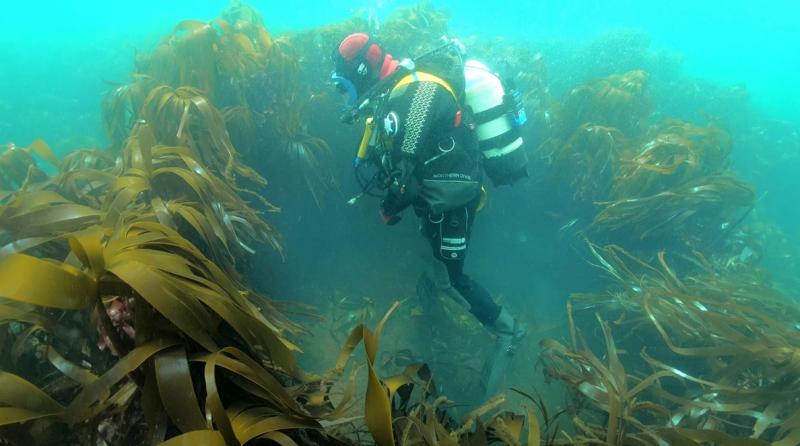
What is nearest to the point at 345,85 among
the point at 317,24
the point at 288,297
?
the point at 288,297

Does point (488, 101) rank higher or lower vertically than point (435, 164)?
higher

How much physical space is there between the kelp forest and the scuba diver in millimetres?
1003

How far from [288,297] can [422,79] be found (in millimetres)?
3047

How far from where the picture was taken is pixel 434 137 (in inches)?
118

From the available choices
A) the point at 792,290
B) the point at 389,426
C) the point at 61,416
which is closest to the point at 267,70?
the point at 61,416

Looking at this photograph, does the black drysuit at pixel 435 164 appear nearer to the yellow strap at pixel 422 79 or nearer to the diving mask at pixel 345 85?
the yellow strap at pixel 422 79

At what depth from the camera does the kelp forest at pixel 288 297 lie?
1.05 metres

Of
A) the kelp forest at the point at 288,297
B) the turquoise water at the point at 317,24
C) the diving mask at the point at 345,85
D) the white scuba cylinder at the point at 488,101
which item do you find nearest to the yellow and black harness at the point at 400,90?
the white scuba cylinder at the point at 488,101

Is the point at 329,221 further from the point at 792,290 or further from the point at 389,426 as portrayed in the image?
the point at 792,290

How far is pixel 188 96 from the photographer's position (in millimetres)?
3195

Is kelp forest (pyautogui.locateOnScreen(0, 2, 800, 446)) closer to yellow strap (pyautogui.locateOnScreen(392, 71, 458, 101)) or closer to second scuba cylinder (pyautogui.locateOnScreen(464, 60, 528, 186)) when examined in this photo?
second scuba cylinder (pyautogui.locateOnScreen(464, 60, 528, 186))

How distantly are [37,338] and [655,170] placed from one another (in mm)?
5474

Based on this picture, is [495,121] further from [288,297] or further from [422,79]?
[288,297]

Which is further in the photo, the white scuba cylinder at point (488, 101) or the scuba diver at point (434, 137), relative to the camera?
the white scuba cylinder at point (488, 101)
